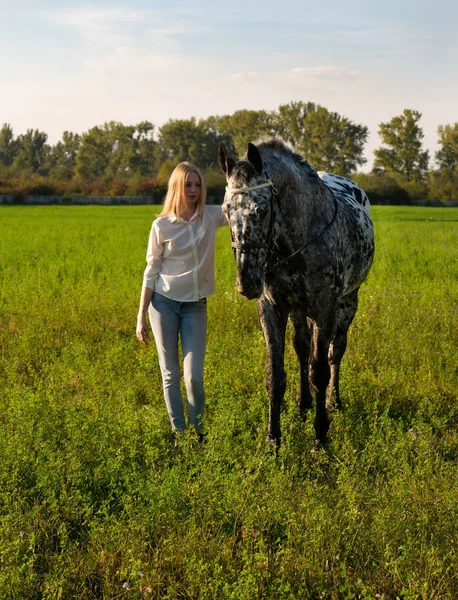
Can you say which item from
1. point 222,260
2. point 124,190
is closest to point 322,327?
point 222,260

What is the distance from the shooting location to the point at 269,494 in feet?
13.5

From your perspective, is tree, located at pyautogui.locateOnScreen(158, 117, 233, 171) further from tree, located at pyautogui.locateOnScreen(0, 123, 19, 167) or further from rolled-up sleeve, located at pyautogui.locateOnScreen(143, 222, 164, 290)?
rolled-up sleeve, located at pyautogui.locateOnScreen(143, 222, 164, 290)

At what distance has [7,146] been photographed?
373 feet

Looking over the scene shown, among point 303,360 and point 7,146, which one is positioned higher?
point 7,146

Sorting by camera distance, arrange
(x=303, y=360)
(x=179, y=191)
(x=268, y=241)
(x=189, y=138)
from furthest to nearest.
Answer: (x=189, y=138), (x=303, y=360), (x=179, y=191), (x=268, y=241)

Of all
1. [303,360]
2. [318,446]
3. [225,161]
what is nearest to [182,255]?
[225,161]

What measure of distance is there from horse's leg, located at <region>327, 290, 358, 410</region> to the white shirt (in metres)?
1.95

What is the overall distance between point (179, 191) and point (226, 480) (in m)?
2.19

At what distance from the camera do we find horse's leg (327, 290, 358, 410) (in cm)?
653

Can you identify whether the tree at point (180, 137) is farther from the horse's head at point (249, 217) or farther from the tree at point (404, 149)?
the horse's head at point (249, 217)

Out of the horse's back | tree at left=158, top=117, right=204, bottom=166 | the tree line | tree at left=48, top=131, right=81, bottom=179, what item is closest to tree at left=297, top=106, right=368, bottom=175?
the tree line

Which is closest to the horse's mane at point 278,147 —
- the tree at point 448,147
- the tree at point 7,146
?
the tree at point 448,147

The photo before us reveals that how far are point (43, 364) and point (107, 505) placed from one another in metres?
3.01

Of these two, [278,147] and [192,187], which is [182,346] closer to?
[192,187]
